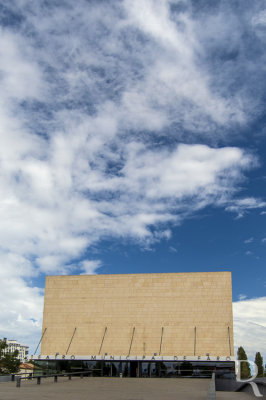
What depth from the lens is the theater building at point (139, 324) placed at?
37.3 meters

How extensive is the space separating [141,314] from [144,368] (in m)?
4.91

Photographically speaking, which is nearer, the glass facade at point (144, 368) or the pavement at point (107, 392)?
the pavement at point (107, 392)

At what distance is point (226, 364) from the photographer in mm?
35938

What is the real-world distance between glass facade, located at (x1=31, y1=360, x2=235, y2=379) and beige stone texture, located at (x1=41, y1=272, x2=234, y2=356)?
4.07 feet

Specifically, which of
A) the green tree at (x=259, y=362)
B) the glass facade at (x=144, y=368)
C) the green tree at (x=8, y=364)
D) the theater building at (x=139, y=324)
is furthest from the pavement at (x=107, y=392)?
the green tree at (x=259, y=362)

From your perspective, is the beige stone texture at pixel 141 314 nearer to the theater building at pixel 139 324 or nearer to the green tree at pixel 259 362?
the theater building at pixel 139 324

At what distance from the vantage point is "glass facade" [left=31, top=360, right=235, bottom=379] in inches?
1419

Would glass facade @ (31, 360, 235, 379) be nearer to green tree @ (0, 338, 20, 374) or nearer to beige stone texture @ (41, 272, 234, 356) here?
beige stone texture @ (41, 272, 234, 356)

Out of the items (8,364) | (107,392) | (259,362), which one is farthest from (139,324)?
(259,362)

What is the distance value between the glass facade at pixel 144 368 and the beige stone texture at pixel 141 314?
1.24 meters

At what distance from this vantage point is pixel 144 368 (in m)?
37.3

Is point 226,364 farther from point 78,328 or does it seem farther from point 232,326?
point 78,328

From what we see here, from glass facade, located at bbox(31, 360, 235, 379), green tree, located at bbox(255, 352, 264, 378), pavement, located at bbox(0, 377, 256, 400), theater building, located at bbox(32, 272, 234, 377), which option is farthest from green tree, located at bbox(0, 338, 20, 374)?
pavement, located at bbox(0, 377, 256, 400)

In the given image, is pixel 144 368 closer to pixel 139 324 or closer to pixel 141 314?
pixel 139 324
